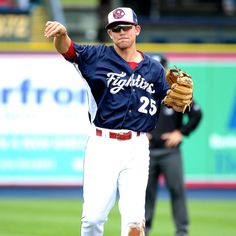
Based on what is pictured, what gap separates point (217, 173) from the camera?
631 inches

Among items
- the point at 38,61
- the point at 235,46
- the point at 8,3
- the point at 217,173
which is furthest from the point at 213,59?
the point at 8,3

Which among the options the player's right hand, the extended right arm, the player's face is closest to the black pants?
the player's face

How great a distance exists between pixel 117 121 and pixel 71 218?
4742 mm

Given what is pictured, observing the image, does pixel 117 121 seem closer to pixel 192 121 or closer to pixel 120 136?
pixel 120 136

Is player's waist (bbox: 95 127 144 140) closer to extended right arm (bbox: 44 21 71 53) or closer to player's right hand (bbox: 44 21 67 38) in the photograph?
extended right arm (bbox: 44 21 71 53)

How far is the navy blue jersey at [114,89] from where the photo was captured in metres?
8.51

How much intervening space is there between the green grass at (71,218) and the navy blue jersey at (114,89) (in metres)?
3.34

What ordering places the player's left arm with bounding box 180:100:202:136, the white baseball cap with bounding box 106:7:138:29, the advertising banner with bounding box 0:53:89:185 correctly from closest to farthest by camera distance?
the white baseball cap with bounding box 106:7:138:29, the player's left arm with bounding box 180:100:202:136, the advertising banner with bounding box 0:53:89:185

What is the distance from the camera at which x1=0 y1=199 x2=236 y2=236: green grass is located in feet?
39.1

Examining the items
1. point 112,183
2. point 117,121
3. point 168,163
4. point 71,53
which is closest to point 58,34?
point 71,53

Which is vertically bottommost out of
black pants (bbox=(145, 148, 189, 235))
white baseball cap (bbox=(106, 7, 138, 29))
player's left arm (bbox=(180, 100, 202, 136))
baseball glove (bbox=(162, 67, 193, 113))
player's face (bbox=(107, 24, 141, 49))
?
black pants (bbox=(145, 148, 189, 235))

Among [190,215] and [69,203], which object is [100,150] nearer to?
[190,215]

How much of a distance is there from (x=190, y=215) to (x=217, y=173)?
245 centimetres

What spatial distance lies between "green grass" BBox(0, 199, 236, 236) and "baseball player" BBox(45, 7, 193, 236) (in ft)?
10.7
